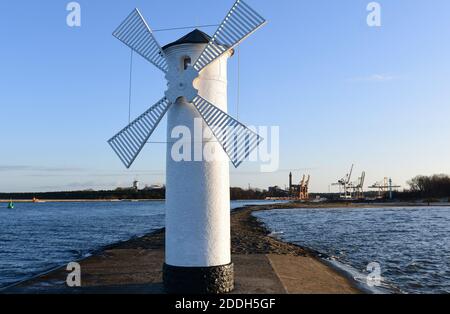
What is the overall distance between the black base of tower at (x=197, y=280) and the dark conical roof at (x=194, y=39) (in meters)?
4.37

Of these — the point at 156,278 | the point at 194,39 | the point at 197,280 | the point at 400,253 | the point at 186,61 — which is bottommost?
the point at 400,253

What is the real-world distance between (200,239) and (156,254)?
721cm

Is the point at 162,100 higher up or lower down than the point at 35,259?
higher up

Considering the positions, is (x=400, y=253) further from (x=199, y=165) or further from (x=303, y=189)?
(x=303, y=189)

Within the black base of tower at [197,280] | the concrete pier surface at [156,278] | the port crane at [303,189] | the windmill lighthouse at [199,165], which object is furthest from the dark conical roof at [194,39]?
the port crane at [303,189]

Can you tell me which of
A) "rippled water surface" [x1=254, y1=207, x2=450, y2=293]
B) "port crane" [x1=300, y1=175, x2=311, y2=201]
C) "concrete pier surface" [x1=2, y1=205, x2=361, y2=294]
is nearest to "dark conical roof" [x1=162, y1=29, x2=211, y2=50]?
"concrete pier surface" [x1=2, y1=205, x2=361, y2=294]

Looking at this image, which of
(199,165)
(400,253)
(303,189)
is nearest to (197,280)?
(199,165)

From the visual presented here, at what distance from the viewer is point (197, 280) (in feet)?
27.6

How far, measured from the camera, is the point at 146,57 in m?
9.34

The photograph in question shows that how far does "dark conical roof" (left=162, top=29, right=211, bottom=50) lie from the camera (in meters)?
8.77

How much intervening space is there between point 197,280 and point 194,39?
4.65 metres

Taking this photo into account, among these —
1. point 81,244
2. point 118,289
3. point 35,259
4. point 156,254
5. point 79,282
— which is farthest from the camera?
point 81,244
